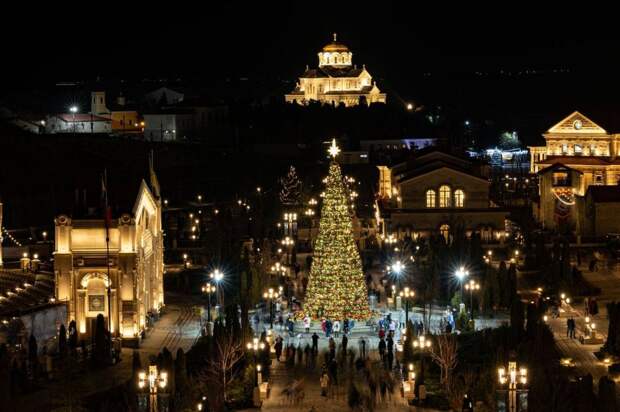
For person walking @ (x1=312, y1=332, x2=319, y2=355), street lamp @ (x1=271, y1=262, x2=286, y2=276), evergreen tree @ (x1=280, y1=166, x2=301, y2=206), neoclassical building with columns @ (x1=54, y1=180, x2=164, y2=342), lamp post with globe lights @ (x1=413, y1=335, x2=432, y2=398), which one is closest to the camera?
lamp post with globe lights @ (x1=413, y1=335, x2=432, y2=398)

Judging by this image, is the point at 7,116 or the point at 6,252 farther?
the point at 7,116

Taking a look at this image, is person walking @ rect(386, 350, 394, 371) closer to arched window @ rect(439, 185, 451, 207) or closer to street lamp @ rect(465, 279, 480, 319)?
street lamp @ rect(465, 279, 480, 319)

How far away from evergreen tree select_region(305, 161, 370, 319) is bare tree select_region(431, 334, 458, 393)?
496 cm

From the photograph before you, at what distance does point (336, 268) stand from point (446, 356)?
21.6ft

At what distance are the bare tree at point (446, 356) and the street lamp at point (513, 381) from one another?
6.59 ft

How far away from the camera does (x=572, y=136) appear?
7200cm

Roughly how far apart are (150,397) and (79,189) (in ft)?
38.9

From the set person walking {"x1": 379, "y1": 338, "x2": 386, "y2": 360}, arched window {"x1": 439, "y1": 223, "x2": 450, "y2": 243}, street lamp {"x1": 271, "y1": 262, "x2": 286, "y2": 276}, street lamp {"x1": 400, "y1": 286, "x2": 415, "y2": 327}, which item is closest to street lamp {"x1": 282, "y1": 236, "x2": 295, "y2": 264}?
street lamp {"x1": 271, "y1": 262, "x2": 286, "y2": 276}

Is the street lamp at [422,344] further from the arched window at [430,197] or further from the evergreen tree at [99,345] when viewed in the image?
the arched window at [430,197]

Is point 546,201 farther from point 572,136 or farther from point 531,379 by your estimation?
point 531,379

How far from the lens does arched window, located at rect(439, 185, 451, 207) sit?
60.5 m

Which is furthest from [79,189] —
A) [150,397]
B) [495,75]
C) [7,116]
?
[495,75]

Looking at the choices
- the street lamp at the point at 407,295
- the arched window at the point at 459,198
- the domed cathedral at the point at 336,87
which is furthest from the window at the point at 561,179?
the domed cathedral at the point at 336,87

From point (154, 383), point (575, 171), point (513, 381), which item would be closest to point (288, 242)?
point (575, 171)
